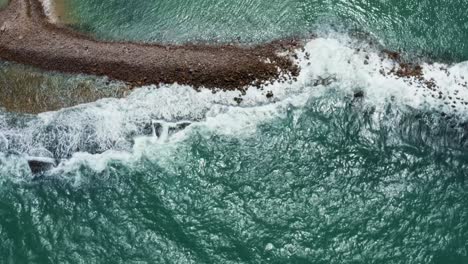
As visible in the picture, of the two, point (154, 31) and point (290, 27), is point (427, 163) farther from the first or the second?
point (154, 31)

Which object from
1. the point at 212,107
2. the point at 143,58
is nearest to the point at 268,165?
the point at 212,107

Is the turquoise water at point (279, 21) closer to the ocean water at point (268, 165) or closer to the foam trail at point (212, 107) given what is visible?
the ocean water at point (268, 165)

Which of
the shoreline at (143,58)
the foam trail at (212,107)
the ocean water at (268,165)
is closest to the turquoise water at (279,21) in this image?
the ocean water at (268,165)

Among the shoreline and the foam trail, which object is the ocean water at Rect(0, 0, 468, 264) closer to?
the foam trail

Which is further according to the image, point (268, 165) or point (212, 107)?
point (212, 107)

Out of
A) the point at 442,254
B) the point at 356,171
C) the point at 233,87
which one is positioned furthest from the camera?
the point at 233,87

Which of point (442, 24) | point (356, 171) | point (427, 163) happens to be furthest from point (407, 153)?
point (442, 24)

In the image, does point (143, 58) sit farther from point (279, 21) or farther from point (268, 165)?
point (268, 165)
